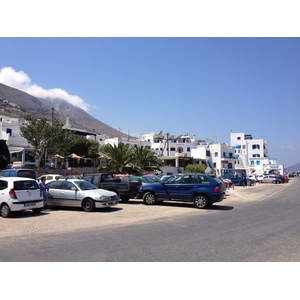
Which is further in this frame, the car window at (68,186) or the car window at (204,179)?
the car window at (204,179)

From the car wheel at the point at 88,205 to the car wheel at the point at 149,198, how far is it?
3604mm

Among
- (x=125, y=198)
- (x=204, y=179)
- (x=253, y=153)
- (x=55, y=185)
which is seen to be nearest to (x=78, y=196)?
(x=55, y=185)

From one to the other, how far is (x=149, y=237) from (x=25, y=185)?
6.88m

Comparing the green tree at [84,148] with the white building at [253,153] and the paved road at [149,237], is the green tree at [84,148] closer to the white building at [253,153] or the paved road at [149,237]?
the paved road at [149,237]

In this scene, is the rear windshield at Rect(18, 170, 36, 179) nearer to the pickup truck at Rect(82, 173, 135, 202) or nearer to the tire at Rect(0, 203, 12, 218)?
the pickup truck at Rect(82, 173, 135, 202)

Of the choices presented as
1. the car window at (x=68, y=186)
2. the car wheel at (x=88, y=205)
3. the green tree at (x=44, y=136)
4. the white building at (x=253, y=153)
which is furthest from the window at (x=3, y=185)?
the white building at (x=253, y=153)

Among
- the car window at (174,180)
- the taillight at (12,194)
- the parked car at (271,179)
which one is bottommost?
the parked car at (271,179)

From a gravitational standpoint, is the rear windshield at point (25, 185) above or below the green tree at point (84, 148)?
below

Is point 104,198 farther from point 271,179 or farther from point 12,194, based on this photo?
point 271,179

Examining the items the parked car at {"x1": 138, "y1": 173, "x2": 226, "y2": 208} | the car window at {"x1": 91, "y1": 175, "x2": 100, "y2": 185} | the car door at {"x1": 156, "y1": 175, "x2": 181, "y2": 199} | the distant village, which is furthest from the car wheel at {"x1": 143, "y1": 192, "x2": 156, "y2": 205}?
the distant village

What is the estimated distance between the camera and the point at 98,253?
6.64 metres

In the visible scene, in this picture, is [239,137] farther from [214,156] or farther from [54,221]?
[54,221]

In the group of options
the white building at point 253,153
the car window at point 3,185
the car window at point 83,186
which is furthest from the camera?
the white building at point 253,153

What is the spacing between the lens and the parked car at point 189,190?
48.4 feet
